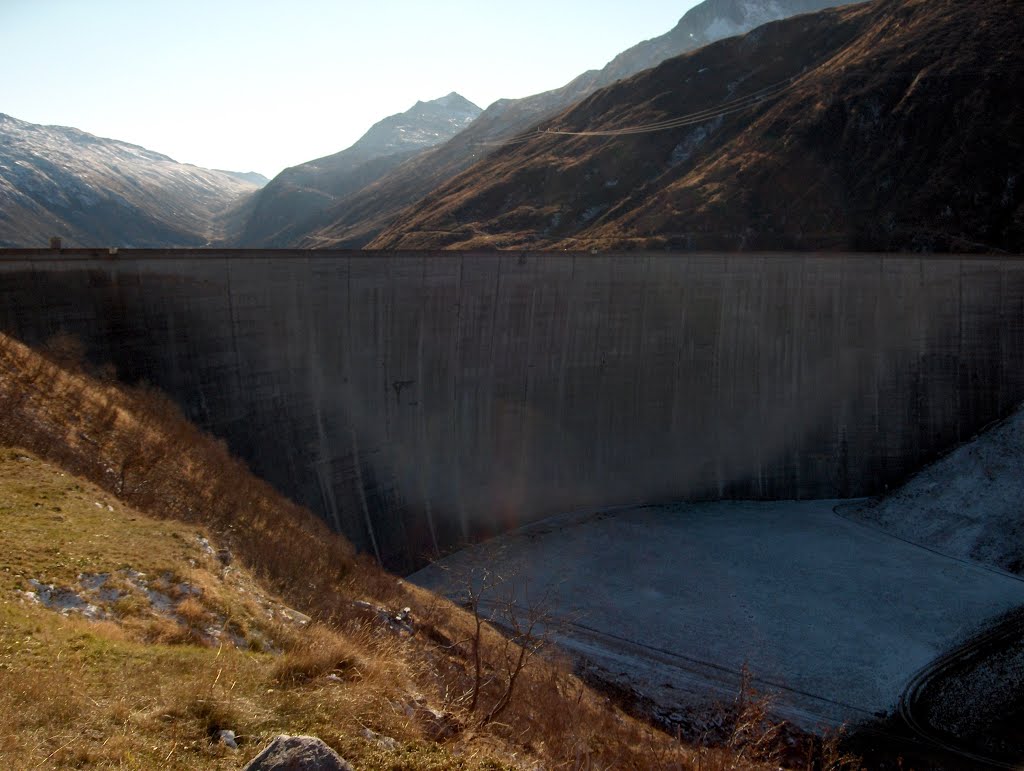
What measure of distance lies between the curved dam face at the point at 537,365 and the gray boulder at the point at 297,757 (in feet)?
54.1

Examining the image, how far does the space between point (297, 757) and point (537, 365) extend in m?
23.7

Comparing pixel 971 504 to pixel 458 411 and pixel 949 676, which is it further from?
pixel 458 411

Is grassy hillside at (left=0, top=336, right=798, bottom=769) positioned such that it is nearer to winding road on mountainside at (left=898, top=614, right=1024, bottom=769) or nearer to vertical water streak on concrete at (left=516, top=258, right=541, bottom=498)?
winding road on mountainside at (left=898, top=614, right=1024, bottom=769)

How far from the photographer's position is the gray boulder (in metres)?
5.96

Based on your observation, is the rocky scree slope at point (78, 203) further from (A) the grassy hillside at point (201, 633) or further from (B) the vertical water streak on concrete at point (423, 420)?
(A) the grassy hillside at point (201, 633)

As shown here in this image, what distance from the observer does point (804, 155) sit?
5372 centimetres

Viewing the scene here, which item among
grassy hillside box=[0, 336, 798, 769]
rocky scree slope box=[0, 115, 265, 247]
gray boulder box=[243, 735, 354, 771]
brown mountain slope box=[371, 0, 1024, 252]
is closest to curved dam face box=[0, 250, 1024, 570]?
grassy hillside box=[0, 336, 798, 769]

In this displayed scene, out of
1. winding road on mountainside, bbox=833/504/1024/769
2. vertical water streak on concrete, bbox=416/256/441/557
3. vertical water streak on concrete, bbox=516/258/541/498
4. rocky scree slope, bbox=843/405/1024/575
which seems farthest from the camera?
vertical water streak on concrete, bbox=516/258/541/498

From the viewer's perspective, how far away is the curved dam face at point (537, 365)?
861 inches

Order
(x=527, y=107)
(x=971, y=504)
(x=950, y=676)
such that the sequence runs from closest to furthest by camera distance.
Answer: (x=950, y=676) → (x=971, y=504) → (x=527, y=107)

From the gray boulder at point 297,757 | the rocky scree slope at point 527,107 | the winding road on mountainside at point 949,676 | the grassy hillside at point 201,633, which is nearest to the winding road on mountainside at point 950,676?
the winding road on mountainside at point 949,676

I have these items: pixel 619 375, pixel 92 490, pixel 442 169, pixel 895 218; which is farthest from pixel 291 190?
pixel 92 490

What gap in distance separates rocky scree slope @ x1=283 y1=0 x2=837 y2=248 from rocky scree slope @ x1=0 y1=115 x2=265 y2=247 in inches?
1066

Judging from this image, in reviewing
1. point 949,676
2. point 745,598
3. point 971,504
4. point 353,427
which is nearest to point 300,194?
point 353,427
